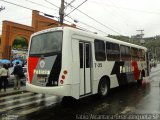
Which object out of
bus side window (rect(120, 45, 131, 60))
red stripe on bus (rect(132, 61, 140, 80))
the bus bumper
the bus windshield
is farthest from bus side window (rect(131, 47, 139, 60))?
the bus bumper

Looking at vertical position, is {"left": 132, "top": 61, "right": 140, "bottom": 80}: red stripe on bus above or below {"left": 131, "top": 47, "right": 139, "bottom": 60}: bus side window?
below

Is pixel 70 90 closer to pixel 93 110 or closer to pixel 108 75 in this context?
pixel 93 110

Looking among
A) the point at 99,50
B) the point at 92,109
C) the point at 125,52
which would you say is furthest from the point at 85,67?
the point at 125,52

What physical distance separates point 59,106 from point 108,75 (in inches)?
128

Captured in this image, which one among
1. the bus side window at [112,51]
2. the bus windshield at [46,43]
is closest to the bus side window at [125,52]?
the bus side window at [112,51]

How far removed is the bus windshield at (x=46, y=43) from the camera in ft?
28.1

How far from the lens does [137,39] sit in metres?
72.6

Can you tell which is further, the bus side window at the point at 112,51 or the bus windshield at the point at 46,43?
the bus side window at the point at 112,51

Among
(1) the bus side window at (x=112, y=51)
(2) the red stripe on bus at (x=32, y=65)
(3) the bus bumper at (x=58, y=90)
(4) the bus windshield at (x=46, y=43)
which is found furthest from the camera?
(1) the bus side window at (x=112, y=51)

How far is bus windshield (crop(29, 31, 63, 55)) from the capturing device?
28.1ft

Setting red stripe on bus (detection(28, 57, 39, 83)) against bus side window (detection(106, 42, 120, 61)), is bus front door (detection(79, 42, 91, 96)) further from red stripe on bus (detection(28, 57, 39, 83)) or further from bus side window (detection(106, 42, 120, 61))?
bus side window (detection(106, 42, 120, 61))

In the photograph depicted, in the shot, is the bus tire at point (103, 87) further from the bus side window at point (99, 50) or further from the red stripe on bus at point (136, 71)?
the red stripe on bus at point (136, 71)

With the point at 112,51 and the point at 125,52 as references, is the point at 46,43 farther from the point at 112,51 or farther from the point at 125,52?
the point at 125,52

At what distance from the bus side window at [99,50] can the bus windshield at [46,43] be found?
7.12 ft
